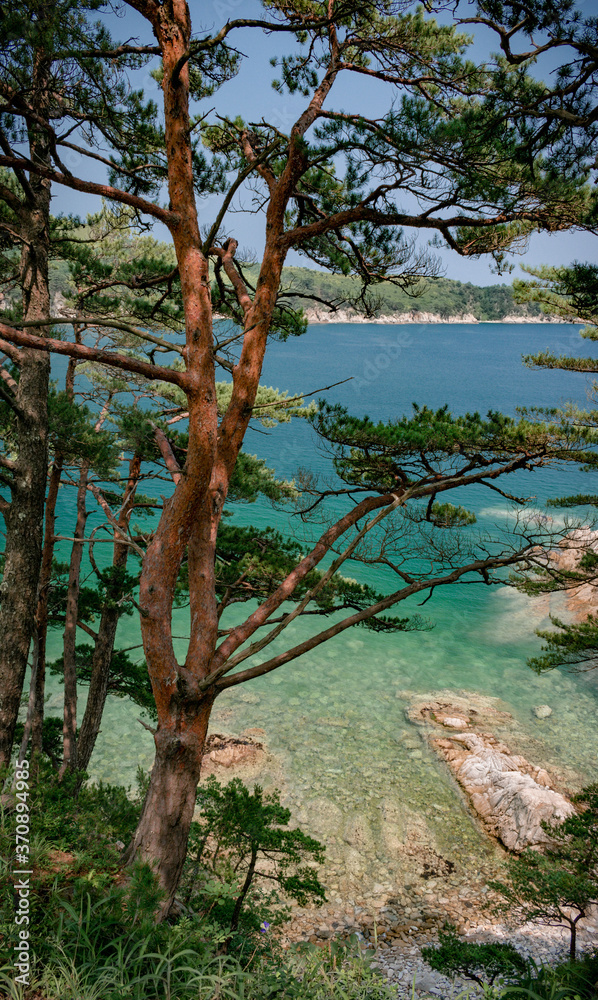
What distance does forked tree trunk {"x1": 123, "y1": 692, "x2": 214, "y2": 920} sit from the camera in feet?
10.5

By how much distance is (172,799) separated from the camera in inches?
129

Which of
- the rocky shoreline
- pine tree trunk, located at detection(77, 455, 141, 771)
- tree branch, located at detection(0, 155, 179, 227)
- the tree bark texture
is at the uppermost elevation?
tree branch, located at detection(0, 155, 179, 227)

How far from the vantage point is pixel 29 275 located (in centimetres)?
505

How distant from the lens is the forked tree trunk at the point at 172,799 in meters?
3.21

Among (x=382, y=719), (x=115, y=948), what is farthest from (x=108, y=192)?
(x=382, y=719)

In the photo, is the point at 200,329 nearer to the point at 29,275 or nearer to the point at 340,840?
the point at 29,275

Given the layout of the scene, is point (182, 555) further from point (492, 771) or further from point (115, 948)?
point (492, 771)

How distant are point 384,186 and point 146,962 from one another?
14.6 feet

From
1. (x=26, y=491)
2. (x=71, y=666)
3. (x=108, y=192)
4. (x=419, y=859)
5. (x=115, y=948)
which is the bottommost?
(x=419, y=859)

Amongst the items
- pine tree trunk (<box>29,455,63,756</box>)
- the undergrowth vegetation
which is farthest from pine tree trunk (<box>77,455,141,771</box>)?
the undergrowth vegetation

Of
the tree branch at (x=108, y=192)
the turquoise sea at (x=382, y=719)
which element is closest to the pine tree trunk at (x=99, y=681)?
the turquoise sea at (x=382, y=719)

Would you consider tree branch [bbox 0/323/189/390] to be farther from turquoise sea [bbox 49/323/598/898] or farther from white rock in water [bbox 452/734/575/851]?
white rock in water [bbox 452/734/575/851]

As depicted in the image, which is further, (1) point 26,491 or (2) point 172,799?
(1) point 26,491

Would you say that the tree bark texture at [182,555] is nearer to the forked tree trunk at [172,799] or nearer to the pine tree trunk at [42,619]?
the forked tree trunk at [172,799]
